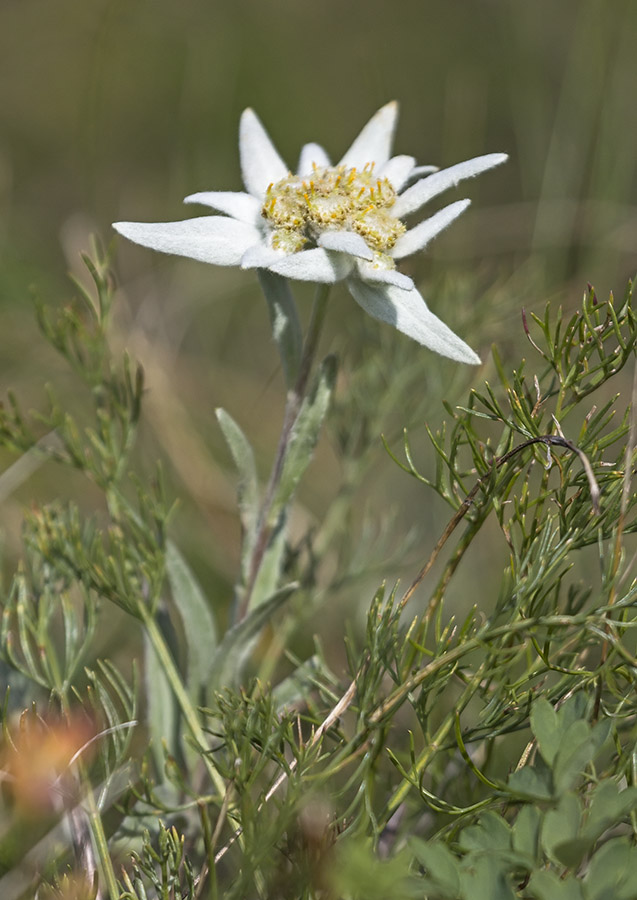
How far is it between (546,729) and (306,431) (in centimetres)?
74

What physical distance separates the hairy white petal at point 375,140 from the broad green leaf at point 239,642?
920 mm

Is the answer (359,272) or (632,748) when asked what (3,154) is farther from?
(632,748)

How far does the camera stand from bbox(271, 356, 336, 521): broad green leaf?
1.59 m

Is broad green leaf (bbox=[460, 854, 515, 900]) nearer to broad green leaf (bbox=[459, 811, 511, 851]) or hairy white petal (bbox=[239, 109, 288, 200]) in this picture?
broad green leaf (bbox=[459, 811, 511, 851])

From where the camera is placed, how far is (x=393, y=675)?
1.30 meters

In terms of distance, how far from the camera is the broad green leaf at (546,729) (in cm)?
103

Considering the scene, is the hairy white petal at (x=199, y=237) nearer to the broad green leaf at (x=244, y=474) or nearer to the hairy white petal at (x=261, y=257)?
the hairy white petal at (x=261, y=257)

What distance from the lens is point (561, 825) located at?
3.18 feet

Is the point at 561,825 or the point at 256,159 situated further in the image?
the point at 256,159

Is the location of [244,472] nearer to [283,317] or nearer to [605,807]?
[283,317]

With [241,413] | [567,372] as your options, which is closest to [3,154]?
[241,413]

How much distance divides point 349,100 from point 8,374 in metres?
3.20

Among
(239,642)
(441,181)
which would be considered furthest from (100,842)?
(441,181)

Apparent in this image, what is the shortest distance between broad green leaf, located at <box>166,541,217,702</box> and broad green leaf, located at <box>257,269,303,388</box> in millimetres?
435
